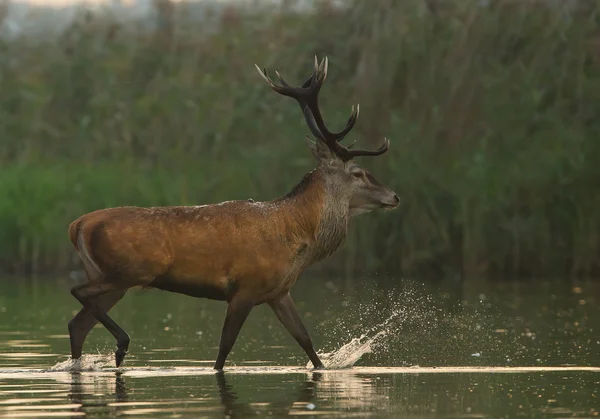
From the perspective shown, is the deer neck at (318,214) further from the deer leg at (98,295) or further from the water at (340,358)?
the deer leg at (98,295)

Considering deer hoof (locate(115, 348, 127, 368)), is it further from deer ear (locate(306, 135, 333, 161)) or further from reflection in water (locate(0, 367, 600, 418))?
deer ear (locate(306, 135, 333, 161))

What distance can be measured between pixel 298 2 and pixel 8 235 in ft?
29.9

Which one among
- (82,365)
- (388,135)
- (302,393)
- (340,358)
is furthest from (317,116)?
(388,135)

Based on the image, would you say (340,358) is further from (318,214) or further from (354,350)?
(318,214)

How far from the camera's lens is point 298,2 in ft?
119

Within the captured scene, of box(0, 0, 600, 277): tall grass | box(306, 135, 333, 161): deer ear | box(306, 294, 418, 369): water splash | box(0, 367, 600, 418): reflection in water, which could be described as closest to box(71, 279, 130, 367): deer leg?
box(0, 367, 600, 418): reflection in water

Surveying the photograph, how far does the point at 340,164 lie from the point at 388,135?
41.9ft

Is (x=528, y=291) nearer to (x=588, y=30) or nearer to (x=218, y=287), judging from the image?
(x=588, y=30)

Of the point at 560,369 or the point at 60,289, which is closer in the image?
the point at 560,369

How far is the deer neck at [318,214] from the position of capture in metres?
16.0

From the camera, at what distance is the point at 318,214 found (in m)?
16.1

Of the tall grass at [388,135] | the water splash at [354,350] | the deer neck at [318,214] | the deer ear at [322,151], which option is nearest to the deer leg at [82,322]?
the deer neck at [318,214]

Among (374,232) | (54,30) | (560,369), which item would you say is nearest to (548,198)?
(374,232)

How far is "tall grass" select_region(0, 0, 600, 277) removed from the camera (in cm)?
2773
